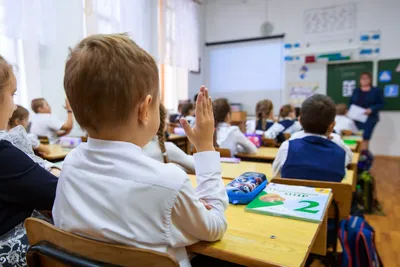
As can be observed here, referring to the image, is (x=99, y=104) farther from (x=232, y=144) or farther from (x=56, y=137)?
(x=56, y=137)

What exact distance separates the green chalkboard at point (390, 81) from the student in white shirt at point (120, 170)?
614cm

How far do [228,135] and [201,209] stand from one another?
6.38 feet

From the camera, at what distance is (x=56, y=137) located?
3.63m

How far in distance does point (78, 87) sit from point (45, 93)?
397 cm

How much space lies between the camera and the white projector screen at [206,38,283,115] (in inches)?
257

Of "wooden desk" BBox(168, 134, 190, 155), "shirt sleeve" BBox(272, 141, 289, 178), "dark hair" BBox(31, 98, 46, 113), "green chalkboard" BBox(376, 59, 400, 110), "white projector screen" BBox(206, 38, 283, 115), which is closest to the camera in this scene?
"shirt sleeve" BBox(272, 141, 289, 178)

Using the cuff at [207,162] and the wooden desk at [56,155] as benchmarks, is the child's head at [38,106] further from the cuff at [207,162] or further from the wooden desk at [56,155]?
the cuff at [207,162]

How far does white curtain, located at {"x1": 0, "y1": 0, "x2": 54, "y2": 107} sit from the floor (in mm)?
3702

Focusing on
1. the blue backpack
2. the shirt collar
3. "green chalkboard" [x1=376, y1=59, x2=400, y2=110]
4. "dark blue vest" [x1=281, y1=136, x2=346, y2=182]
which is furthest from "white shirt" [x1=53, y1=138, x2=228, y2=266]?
"green chalkboard" [x1=376, y1=59, x2=400, y2=110]

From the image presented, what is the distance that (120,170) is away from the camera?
25.5 inches

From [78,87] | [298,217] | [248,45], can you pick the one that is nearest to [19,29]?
[78,87]

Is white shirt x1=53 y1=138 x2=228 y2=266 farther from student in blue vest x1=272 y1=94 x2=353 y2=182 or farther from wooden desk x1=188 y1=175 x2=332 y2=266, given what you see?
student in blue vest x1=272 y1=94 x2=353 y2=182

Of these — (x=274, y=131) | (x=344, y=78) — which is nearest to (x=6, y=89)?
(x=274, y=131)

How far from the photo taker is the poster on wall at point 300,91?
6.22 meters
